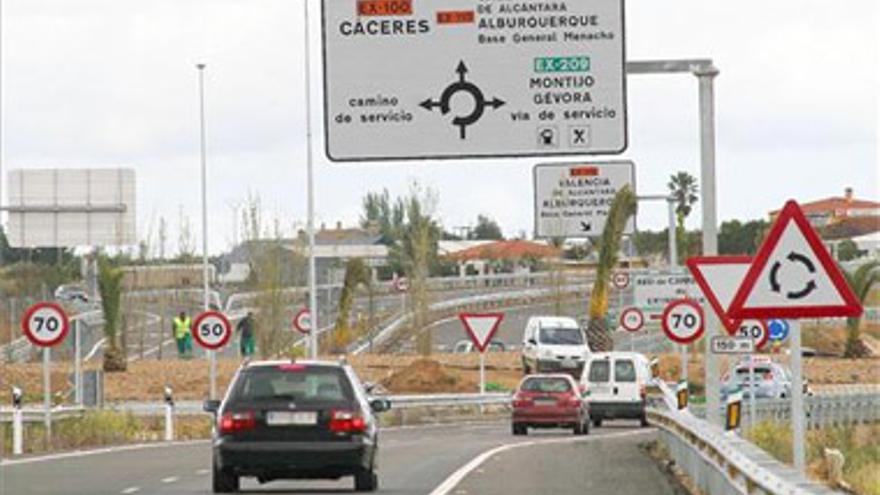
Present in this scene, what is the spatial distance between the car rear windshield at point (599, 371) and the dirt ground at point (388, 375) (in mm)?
10762

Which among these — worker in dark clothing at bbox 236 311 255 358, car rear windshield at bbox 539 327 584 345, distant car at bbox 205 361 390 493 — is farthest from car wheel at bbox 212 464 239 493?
car rear windshield at bbox 539 327 584 345

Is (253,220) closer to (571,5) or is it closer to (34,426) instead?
(34,426)

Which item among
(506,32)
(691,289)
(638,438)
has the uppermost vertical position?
(506,32)

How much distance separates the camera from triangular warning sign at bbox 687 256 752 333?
2609 centimetres

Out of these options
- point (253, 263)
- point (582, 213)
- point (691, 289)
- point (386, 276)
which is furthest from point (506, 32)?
point (386, 276)

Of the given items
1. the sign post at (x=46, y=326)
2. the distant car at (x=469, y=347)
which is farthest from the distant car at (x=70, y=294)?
the sign post at (x=46, y=326)

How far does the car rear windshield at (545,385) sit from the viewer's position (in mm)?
47625

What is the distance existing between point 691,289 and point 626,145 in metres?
17.9

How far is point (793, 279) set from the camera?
17812 mm

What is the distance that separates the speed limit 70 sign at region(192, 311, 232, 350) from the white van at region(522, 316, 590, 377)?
62.3 feet

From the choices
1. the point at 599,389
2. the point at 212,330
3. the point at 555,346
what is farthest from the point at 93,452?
the point at 555,346

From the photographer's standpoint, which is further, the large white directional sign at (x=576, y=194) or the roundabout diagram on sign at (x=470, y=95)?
the large white directional sign at (x=576, y=194)

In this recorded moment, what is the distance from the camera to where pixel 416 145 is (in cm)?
2659

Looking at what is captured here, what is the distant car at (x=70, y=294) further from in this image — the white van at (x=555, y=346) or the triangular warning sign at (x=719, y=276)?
the triangular warning sign at (x=719, y=276)
